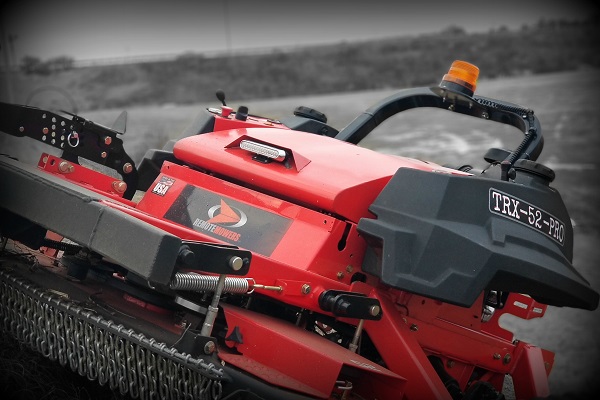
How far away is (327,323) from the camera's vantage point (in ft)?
15.0

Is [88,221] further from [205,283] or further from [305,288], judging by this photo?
[305,288]

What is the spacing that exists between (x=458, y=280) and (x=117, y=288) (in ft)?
5.22

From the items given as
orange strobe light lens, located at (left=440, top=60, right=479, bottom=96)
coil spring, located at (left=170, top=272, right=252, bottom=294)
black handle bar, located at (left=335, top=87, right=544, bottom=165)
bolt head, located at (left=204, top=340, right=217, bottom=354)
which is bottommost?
bolt head, located at (left=204, top=340, right=217, bottom=354)

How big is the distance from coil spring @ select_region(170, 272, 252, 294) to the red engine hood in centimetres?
69

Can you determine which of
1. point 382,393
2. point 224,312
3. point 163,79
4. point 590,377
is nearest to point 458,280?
point 382,393

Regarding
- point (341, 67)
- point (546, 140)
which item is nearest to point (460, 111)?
point (546, 140)

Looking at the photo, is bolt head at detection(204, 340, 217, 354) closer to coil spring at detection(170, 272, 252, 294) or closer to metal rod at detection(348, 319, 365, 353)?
coil spring at detection(170, 272, 252, 294)

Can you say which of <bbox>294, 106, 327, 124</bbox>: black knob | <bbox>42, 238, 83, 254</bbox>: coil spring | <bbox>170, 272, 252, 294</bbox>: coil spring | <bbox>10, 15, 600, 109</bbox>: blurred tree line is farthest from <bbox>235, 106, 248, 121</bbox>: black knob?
<bbox>10, 15, 600, 109</bbox>: blurred tree line

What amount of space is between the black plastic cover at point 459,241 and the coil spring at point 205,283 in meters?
0.68

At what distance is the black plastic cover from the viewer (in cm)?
432

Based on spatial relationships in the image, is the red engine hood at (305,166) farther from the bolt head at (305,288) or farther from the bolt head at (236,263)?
the bolt head at (236,263)

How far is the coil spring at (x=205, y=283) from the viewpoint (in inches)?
146

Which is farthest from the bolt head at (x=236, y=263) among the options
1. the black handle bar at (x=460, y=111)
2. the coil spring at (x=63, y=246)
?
the black handle bar at (x=460, y=111)

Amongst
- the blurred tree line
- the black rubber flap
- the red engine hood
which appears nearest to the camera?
the black rubber flap
